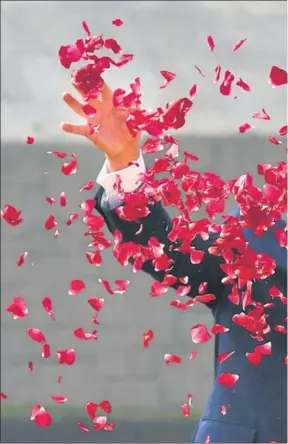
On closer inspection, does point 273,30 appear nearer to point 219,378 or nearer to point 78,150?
point 78,150

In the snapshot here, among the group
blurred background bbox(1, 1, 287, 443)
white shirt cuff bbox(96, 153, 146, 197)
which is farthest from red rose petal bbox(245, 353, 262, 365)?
blurred background bbox(1, 1, 287, 443)

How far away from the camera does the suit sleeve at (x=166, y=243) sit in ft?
3.66

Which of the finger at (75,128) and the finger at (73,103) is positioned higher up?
the finger at (73,103)

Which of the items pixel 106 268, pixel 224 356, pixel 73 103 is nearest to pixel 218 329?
pixel 224 356

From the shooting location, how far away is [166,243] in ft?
3.68

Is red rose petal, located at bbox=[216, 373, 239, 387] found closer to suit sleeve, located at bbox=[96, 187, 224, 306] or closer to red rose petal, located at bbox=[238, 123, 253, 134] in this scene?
suit sleeve, located at bbox=[96, 187, 224, 306]

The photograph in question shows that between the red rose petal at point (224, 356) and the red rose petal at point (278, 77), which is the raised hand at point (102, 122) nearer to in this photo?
the red rose petal at point (278, 77)

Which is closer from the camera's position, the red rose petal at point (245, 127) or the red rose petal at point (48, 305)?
the red rose petal at point (245, 127)

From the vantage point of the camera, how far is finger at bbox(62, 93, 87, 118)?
3.51 ft

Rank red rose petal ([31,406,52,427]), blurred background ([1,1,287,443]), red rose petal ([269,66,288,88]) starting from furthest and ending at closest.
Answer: blurred background ([1,1,287,443]) → red rose petal ([31,406,52,427]) → red rose petal ([269,66,288,88])

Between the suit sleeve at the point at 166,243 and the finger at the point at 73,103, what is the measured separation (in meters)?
0.11

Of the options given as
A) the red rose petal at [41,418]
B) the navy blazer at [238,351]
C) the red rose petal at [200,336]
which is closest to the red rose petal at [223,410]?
the navy blazer at [238,351]

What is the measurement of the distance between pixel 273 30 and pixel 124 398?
1.29 metres

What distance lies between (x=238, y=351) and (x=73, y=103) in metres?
0.34
